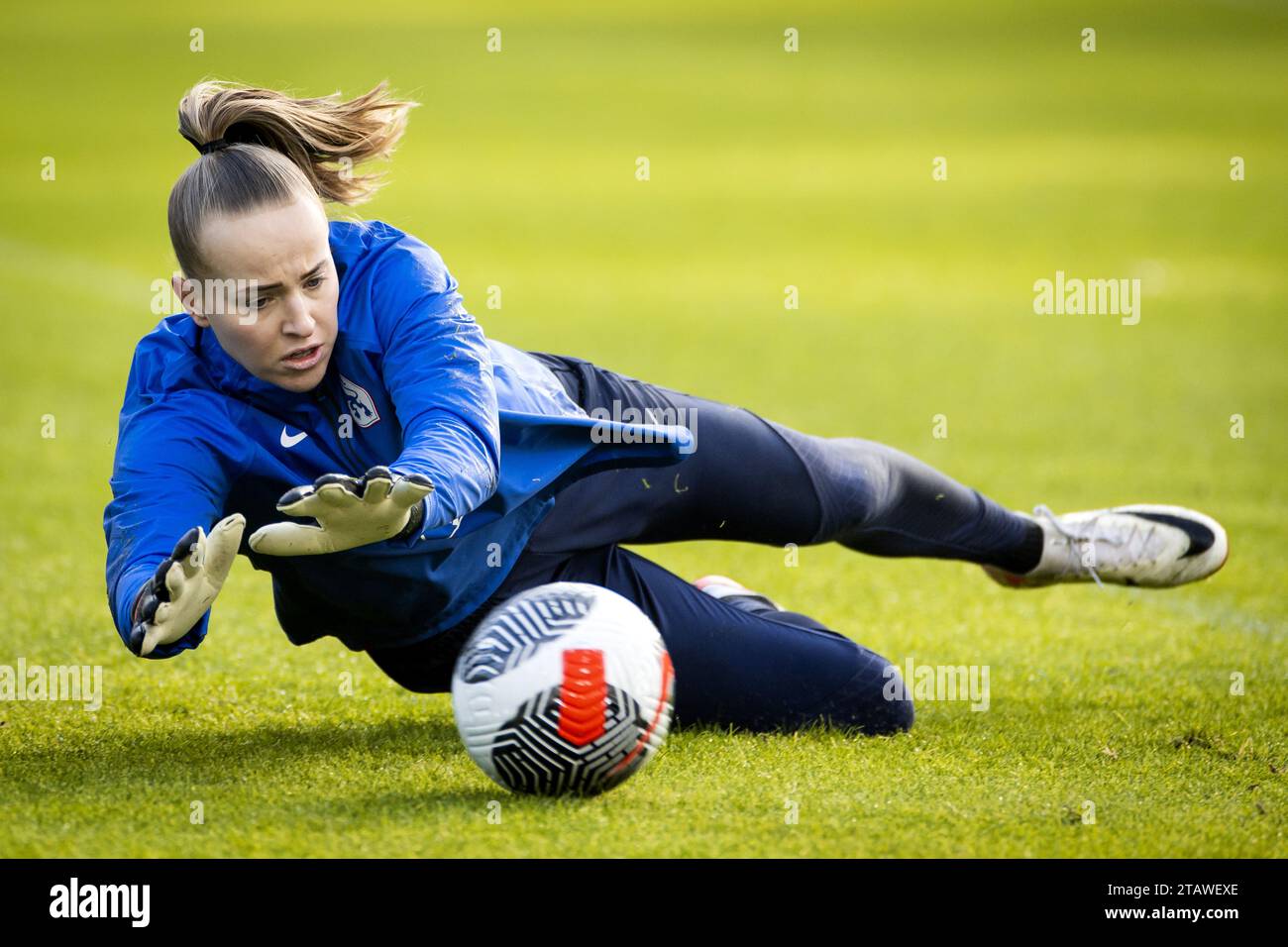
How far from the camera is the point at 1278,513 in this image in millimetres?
9500

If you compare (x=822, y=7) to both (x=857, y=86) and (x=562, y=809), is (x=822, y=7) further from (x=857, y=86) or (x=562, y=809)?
(x=562, y=809)

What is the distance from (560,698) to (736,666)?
1051 mm

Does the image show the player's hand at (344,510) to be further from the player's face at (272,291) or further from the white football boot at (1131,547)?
the white football boot at (1131,547)

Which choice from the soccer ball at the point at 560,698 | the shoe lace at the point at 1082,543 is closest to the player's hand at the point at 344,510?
the soccer ball at the point at 560,698

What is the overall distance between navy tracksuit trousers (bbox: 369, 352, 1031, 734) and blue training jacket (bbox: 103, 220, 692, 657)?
228 millimetres

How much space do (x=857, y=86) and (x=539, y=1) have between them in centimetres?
1478

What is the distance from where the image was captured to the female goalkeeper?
4289 mm

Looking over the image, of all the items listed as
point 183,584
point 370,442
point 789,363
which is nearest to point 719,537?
point 370,442

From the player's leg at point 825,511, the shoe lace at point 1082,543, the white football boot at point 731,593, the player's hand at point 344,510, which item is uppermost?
the player's hand at point 344,510

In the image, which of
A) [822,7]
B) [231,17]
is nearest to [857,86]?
[822,7]

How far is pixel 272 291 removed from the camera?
14.7 ft

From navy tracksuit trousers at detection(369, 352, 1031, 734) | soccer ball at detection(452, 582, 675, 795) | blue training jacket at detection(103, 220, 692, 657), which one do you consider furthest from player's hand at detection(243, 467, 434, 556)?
navy tracksuit trousers at detection(369, 352, 1031, 734)

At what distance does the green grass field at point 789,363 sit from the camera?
454 cm

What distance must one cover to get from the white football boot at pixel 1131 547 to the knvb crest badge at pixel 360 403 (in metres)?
2.86
